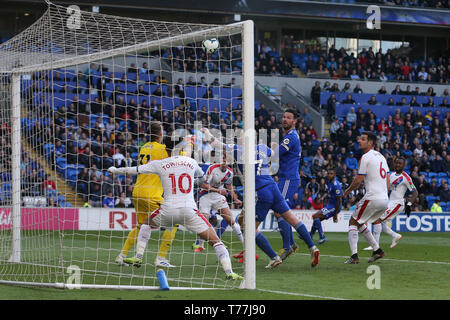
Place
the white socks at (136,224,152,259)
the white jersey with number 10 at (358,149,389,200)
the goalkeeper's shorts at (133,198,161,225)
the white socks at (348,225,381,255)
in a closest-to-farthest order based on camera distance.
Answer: the white socks at (136,224,152,259) → the goalkeeper's shorts at (133,198,161,225) → the white jersey with number 10 at (358,149,389,200) → the white socks at (348,225,381,255)

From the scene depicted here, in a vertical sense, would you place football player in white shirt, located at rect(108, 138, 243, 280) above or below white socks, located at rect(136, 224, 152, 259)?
above

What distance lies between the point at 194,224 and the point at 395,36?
33919 millimetres

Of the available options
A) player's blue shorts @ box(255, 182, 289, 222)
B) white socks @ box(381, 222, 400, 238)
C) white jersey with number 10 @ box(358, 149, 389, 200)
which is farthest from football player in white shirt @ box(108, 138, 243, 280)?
white socks @ box(381, 222, 400, 238)

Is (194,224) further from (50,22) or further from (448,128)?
(448,128)

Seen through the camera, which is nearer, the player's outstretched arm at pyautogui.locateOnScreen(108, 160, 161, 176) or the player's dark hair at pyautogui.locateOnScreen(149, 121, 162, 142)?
the player's outstretched arm at pyautogui.locateOnScreen(108, 160, 161, 176)

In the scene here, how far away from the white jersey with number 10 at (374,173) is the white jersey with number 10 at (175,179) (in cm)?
354

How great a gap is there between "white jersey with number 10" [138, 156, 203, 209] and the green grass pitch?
1058 millimetres

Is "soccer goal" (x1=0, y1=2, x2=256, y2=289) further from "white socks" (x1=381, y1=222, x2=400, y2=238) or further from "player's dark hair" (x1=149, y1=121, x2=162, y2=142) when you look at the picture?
"white socks" (x1=381, y1=222, x2=400, y2=238)

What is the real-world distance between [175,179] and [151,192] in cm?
226

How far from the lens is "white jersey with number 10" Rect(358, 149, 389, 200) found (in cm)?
1173

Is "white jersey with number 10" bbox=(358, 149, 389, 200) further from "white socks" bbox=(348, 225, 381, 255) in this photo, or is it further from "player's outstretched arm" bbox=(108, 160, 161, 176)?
"player's outstretched arm" bbox=(108, 160, 161, 176)

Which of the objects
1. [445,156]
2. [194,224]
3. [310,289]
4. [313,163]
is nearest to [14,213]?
[194,224]

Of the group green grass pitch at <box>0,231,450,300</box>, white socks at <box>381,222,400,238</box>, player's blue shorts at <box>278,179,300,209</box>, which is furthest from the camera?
white socks at <box>381,222,400,238</box>

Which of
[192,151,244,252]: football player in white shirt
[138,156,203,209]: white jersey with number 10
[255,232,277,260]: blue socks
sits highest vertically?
[138,156,203,209]: white jersey with number 10
